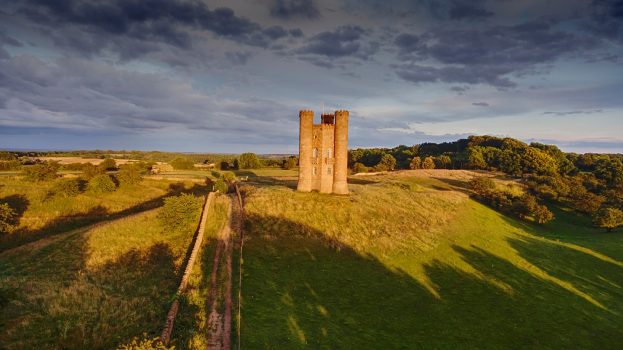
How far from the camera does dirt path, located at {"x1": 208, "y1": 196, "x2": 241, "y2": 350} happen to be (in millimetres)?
18000

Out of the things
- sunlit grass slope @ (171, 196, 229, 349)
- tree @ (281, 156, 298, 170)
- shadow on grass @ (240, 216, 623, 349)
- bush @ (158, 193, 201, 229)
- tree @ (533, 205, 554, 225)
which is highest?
tree @ (281, 156, 298, 170)

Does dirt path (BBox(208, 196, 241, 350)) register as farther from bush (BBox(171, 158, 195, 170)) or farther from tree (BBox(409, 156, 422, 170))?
tree (BBox(409, 156, 422, 170))

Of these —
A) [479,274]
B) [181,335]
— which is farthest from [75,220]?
[479,274]

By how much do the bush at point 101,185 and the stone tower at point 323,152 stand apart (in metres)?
28.8

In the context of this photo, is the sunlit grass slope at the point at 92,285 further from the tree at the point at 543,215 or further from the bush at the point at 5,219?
the tree at the point at 543,215

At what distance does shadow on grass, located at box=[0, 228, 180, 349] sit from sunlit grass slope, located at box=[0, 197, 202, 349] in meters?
0.04

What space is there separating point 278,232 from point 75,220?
2671cm

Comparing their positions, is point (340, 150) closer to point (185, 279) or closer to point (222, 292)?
point (222, 292)

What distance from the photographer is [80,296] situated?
20516 millimetres

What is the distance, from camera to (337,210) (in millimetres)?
40062

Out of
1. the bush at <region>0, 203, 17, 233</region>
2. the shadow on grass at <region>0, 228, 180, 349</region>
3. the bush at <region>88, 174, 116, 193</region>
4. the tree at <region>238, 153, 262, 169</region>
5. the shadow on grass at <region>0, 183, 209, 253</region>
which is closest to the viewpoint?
the shadow on grass at <region>0, 228, 180, 349</region>

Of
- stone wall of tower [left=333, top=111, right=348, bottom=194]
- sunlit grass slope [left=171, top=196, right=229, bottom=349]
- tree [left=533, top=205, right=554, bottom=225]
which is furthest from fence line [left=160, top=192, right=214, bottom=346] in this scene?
tree [left=533, top=205, right=554, bottom=225]

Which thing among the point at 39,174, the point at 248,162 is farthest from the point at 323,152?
the point at 248,162

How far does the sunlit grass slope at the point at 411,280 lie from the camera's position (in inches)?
829
